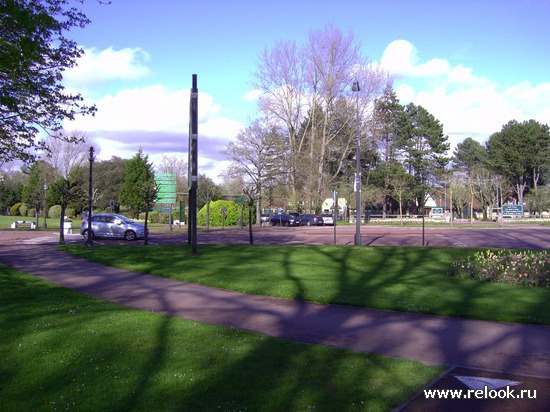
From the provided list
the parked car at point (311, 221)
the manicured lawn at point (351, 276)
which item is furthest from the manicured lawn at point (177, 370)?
the parked car at point (311, 221)

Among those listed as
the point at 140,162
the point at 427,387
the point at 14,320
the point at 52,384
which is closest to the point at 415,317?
the point at 427,387

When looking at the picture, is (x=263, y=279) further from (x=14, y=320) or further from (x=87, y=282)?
(x=14, y=320)

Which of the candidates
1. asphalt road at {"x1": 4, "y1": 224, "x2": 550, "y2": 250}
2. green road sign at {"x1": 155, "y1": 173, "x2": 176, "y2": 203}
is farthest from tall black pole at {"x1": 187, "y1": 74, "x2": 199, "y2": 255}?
green road sign at {"x1": 155, "y1": 173, "x2": 176, "y2": 203}

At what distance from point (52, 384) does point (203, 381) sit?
1508mm

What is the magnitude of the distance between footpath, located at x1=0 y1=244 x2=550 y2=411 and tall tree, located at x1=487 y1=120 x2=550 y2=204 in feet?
270

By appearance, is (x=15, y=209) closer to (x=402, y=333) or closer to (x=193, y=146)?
(x=193, y=146)

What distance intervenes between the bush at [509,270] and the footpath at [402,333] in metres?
4.57

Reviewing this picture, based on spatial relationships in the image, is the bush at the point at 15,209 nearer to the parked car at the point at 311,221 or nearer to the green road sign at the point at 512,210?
the parked car at the point at 311,221

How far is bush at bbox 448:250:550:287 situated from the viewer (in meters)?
12.3

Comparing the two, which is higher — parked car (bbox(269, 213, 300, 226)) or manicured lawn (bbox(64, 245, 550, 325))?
parked car (bbox(269, 213, 300, 226))

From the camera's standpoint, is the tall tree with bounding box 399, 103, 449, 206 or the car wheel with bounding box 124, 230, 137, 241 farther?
the tall tree with bounding box 399, 103, 449, 206

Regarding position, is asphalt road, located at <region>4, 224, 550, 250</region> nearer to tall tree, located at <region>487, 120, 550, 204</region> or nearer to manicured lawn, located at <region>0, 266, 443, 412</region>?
manicured lawn, located at <region>0, 266, 443, 412</region>

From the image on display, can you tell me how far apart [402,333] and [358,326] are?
0.73 m

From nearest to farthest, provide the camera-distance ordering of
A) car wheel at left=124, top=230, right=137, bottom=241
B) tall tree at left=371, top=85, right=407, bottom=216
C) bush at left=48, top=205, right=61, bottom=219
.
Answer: car wheel at left=124, top=230, right=137, bottom=241 → bush at left=48, top=205, right=61, bottom=219 → tall tree at left=371, top=85, right=407, bottom=216
